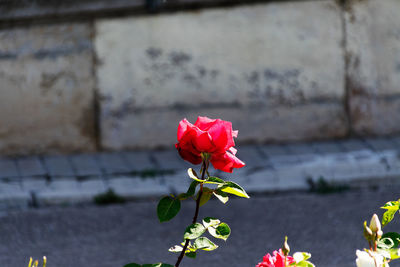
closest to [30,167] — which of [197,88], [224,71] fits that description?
[197,88]

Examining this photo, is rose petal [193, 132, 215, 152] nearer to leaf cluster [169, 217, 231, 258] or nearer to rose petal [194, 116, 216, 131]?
rose petal [194, 116, 216, 131]

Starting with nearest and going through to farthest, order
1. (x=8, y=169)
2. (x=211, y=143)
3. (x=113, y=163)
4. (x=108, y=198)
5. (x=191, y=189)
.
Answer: (x=211, y=143)
(x=191, y=189)
(x=108, y=198)
(x=8, y=169)
(x=113, y=163)

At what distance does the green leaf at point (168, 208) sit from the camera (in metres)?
1.67

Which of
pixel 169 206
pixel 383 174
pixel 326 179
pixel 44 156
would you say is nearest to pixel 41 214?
pixel 44 156

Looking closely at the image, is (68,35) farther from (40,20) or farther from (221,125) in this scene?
(221,125)

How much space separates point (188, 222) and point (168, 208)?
3.15m

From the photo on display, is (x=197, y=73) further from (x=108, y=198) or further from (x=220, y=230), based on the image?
(x=220, y=230)

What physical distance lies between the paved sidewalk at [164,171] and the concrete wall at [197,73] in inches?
8.0

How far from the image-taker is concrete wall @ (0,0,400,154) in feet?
19.8

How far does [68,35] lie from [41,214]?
163 centimetres

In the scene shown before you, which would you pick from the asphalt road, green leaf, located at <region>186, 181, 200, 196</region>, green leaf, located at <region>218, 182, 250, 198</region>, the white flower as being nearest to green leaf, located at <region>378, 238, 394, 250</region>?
the white flower

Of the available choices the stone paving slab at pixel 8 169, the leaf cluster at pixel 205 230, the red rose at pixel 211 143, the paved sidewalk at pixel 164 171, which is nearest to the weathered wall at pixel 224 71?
the paved sidewalk at pixel 164 171

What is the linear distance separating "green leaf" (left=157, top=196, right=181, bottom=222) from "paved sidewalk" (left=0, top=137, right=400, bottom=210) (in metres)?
3.60

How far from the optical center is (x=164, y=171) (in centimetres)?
564
